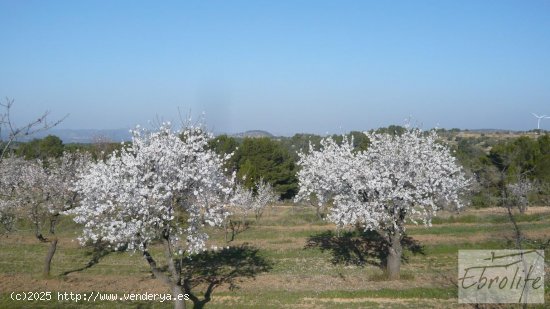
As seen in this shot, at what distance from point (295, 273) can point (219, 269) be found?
456 centimetres

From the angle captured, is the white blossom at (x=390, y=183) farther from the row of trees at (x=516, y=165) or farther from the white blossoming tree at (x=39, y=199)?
the row of trees at (x=516, y=165)

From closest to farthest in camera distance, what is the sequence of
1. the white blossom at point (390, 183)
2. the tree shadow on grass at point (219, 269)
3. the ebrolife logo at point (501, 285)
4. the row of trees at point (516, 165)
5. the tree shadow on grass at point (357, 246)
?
1. the ebrolife logo at point (501, 285)
2. the white blossom at point (390, 183)
3. the tree shadow on grass at point (219, 269)
4. the tree shadow on grass at point (357, 246)
5. the row of trees at point (516, 165)

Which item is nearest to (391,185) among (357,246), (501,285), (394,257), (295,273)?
(394,257)

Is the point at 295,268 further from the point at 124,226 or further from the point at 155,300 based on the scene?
the point at 124,226

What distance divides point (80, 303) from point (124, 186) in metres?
7.29

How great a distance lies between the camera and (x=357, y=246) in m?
31.9

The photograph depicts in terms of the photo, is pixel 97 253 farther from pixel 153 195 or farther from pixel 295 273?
pixel 153 195

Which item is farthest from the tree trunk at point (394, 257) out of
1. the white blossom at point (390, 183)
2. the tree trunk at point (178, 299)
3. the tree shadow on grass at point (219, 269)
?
the tree trunk at point (178, 299)

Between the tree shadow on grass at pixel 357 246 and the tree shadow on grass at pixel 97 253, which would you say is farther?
the tree shadow on grass at pixel 357 246

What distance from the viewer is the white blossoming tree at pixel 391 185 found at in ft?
73.0

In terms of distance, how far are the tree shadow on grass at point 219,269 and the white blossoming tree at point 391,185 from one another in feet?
20.4

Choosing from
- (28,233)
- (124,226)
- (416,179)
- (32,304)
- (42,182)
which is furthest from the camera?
(28,233)

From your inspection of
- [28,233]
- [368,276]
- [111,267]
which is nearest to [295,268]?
[368,276]

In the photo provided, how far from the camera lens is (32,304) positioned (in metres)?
19.9
